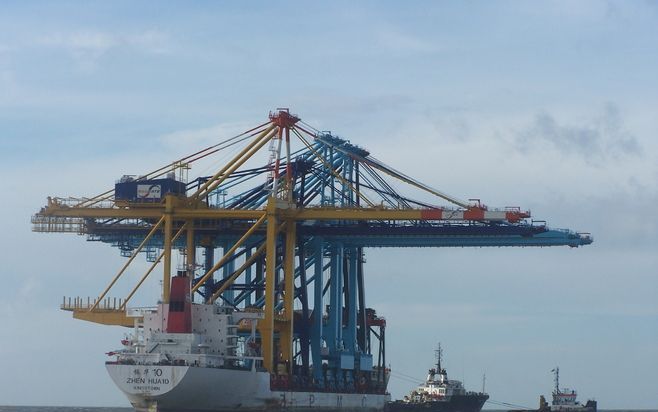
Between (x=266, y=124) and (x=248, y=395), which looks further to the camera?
(x=266, y=124)

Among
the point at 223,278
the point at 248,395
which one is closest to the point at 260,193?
the point at 223,278

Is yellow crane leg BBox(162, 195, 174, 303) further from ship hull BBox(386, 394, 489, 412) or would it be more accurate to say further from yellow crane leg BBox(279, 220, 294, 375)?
ship hull BBox(386, 394, 489, 412)

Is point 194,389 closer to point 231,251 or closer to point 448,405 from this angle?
point 231,251

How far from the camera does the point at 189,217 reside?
245 feet

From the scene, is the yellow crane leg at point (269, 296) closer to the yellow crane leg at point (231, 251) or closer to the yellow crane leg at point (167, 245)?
the yellow crane leg at point (231, 251)

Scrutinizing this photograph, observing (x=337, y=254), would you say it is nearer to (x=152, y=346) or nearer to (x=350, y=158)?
(x=350, y=158)

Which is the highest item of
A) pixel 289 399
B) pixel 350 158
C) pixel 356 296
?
pixel 350 158

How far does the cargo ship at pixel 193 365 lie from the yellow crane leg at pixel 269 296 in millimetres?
467

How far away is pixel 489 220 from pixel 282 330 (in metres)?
12.1

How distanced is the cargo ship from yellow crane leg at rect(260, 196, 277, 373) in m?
0.47

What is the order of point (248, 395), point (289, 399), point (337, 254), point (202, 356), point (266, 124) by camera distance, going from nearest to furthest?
point (202, 356), point (248, 395), point (289, 399), point (266, 124), point (337, 254)

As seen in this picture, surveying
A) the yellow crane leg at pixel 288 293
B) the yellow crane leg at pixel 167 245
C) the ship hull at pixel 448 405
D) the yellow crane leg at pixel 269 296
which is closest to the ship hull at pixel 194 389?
the yellow crane leg at pixel 269 296

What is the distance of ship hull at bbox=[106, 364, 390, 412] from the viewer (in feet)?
202

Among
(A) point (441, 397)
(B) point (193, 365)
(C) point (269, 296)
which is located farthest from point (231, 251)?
(A) point (441, 397)
